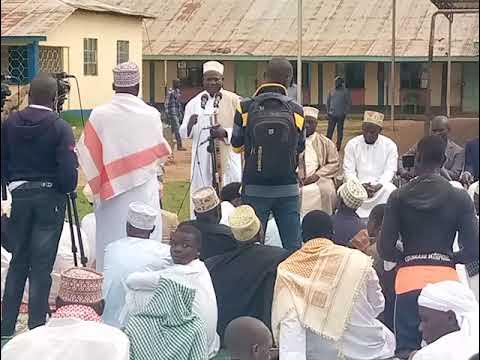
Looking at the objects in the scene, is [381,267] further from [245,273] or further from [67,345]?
[67,345]

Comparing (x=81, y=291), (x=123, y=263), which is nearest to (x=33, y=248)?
(x=123, y=263)

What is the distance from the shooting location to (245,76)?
107ft

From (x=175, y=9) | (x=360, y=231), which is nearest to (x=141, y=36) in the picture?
(x=175, y=9)

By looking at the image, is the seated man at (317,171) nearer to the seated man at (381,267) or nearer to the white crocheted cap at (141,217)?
the seated man at (381,267)

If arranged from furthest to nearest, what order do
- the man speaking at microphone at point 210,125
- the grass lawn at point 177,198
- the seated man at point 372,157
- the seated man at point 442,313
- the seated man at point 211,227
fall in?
the grass lawn at point 177,198 < the seated man at point 372,157 < the man speaking at microphone at point 210,125 < the seated man at point 211,227 < the seated man at point 442,313

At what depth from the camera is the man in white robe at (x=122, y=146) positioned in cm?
695

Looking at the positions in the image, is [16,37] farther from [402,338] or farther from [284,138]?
[402,338]

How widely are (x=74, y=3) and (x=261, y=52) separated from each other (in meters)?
7.21

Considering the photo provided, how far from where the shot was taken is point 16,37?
2023 cm

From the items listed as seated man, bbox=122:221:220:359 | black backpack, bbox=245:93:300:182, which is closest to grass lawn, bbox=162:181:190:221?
black backpack, bbox=245:93:300:182

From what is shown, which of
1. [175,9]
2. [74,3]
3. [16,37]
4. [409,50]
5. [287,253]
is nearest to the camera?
[287,253]

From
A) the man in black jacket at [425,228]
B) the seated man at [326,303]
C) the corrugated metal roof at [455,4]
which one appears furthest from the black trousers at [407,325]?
the corrugated metal roof at [455,4]

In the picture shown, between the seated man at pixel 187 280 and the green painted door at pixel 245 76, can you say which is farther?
the green painted door at pixel 245 76

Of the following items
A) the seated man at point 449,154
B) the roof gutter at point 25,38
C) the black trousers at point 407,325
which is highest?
the roof gutter at point 25,38
